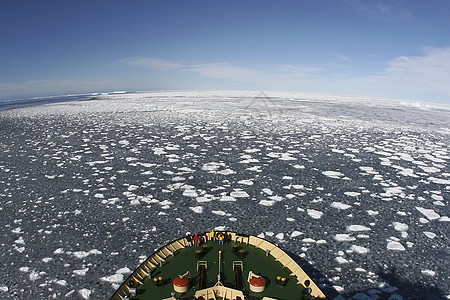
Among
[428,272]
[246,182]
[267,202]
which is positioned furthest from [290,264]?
[246,182]

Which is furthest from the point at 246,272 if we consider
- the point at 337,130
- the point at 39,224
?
the point at 337,130

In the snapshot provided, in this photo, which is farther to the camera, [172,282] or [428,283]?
[428,283]

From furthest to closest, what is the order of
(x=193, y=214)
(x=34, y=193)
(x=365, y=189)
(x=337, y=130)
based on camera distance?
(x=337, y=130) → (x=365, y=189) → (x=34, y=193) → (x=193, y=214)

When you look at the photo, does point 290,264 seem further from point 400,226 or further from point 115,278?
point 400,226

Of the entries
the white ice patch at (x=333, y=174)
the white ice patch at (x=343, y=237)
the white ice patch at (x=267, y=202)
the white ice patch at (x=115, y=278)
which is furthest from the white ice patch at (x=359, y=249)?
the white ice patch at (x=115, y=278)

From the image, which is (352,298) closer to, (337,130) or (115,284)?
(115,284)

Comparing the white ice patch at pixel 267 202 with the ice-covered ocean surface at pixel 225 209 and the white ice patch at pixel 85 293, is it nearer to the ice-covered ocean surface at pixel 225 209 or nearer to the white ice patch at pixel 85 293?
the ice-covered ocean surface at pixel 225 209

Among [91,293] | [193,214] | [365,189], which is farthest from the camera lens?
[365,189]
